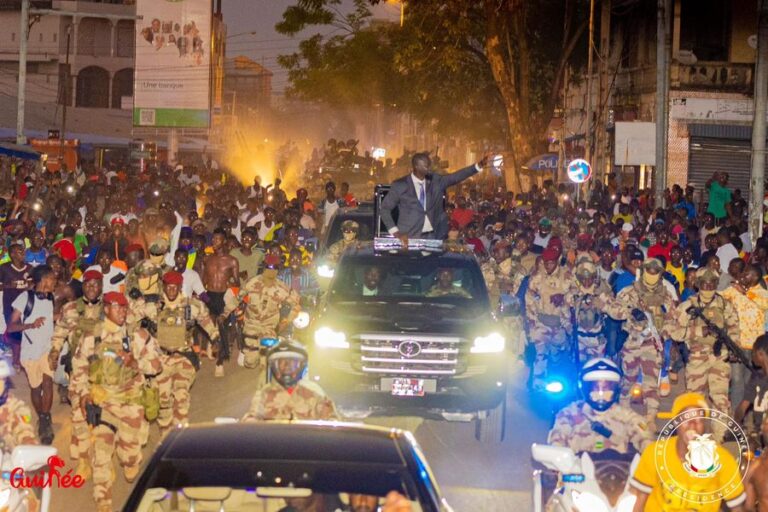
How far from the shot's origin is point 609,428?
748 centimetres

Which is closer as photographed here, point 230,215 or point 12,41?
point 230,215

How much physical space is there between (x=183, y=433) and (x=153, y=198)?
23.0 metres

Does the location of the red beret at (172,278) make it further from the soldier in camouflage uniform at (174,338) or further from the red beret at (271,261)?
the red beret at (271,261)

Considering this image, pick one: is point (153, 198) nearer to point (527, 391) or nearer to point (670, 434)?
point (527, 391)

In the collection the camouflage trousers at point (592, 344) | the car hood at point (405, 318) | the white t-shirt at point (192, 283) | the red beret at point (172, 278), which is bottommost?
the camouflage trousers at point (592, 344)

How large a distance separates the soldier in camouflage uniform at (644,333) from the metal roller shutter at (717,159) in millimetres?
22971

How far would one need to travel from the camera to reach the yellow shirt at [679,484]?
20.6 feet

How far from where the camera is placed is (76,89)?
282 feet

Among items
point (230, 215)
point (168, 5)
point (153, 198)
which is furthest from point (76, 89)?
point (230, 215)

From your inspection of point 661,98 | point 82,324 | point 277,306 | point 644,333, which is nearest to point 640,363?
point 644,333

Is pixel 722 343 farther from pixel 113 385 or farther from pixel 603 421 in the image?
pixel 113 385

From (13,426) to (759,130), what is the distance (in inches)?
561

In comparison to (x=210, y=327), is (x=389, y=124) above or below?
above

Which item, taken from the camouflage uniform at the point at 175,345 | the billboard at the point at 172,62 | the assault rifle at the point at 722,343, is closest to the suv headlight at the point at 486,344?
the assault rifle at the point at 722,343
